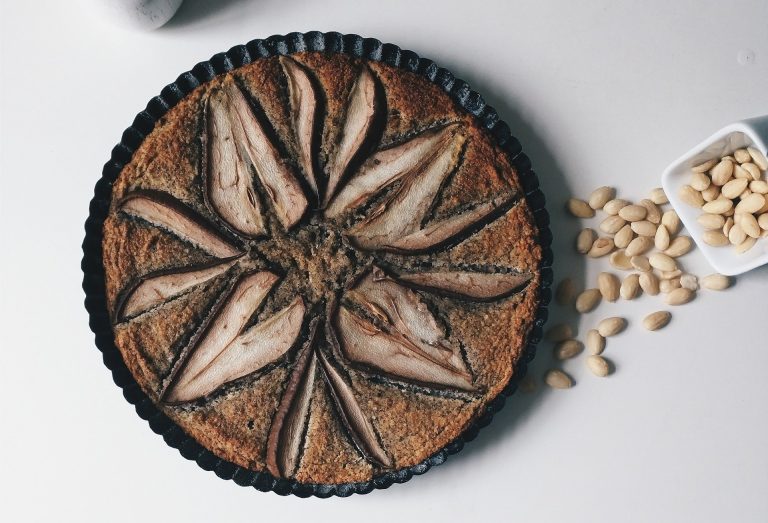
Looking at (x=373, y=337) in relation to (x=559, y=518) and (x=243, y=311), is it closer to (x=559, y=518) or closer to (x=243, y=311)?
(x=243, y=311)

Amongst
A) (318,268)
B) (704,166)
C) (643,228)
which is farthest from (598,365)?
(318,268)

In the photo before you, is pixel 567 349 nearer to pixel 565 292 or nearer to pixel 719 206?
pixel 565 292

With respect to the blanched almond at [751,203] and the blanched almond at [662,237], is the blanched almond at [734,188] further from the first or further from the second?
the blanched almond at [662,237]

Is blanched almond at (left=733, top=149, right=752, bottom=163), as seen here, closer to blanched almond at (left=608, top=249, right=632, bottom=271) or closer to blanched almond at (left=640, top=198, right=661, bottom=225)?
blanched almond at (left=640, top=198, right=661, bottom=225)

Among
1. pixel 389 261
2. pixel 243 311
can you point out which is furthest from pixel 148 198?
pixel 389 261

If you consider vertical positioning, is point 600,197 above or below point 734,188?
above

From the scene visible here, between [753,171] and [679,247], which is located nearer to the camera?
[753,171]
